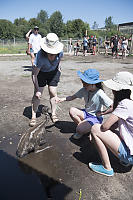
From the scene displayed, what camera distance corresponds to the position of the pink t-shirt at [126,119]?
2.53 m

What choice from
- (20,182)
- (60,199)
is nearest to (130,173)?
(60,199)

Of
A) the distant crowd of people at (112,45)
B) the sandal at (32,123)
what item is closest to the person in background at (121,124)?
the sandal at (32,123)

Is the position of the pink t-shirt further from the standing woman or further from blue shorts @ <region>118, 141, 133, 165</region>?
the standing woman

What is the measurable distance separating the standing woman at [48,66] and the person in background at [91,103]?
0.82 m

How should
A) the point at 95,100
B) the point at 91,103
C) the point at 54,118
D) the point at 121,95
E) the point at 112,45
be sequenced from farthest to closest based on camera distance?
the point at 112,45 < the point at 54,118 < the point at 91,103 < the point at 95,100 < the point at 121,95

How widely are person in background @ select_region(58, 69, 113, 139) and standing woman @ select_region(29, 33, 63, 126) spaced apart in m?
0.82

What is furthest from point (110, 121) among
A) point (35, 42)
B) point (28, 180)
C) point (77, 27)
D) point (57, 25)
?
point (57, 25)

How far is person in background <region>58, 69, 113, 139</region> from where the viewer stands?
3.45 meters

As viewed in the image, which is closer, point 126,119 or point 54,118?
point 126,119

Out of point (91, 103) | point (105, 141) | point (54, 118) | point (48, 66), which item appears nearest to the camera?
point (105, 141)

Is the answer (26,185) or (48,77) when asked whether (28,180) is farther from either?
(48,77)

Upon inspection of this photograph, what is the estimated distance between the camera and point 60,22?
6462 cm

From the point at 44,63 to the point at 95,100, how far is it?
1.38 metres

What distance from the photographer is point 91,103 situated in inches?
147
